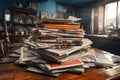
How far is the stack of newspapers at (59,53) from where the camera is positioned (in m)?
0.78

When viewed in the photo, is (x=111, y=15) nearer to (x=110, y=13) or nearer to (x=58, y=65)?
(x=110, y=13)

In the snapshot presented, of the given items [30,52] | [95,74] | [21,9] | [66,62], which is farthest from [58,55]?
[21,9]

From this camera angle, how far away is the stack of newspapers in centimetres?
78

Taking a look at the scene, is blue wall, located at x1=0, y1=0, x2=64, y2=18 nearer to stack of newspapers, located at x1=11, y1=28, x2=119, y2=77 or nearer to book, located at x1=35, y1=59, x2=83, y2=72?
stack of newspapers, located at x1=11, y1=28, x2=119, y2=77

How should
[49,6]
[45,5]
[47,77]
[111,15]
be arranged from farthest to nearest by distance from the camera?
[49,6], [45,5], [111,15], [47,77]

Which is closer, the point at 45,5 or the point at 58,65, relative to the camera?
the point at 58,65

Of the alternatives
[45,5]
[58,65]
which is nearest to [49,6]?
[45,5]

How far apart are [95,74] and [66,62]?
0.56ft

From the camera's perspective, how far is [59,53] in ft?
2.47

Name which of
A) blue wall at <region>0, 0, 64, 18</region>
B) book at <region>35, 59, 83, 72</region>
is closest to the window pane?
blue wall at <region>0, 0, 64, 18</region>

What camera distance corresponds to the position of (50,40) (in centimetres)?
85

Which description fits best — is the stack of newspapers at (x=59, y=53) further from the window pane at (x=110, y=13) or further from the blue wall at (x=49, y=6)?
the blue wall at (x=49, y=6)

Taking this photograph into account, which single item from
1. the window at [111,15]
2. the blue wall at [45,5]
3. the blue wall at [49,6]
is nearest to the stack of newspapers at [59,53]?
the window at [111,15]

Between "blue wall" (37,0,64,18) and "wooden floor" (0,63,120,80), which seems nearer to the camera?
"wooden floor" (0,63,120,80)
